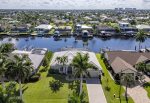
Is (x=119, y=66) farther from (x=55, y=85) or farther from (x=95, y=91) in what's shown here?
(x=55, y=85)

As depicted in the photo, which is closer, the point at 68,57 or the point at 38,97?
the point at 38,97

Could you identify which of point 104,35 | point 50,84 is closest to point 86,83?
point 50,84

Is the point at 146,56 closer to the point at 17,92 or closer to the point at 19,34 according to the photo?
the point at 17,92

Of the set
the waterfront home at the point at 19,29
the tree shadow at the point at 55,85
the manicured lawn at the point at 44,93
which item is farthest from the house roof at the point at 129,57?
the waterfront home at the point at 19,29

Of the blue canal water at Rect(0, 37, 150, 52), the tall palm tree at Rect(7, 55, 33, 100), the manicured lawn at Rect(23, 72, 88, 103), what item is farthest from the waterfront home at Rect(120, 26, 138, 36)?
the tall palm tree at Rect(7, 55, 33, 100)

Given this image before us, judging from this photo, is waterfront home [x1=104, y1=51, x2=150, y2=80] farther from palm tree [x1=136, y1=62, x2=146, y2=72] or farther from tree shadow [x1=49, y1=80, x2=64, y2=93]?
tree shadow [x1=49, y1=80, x2=64, y2=93]

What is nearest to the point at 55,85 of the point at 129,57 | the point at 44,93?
the point at 44,93
